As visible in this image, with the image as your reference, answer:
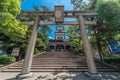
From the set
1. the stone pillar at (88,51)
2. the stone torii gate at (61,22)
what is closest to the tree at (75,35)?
the stone torii gate at (61,22)

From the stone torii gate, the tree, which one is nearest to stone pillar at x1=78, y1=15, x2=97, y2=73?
the stone torii gate

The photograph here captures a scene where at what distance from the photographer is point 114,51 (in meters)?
24.1

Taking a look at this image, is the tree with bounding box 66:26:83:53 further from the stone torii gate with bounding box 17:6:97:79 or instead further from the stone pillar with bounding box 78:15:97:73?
the stone pillar with bounding box 78:15:97:73

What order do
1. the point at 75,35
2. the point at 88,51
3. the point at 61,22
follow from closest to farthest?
the point at 88,51
the point at 61,22
the point at 75,35

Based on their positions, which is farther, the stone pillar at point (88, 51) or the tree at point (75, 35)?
the tree at point (75, 35)

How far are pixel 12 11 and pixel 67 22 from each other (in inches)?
146

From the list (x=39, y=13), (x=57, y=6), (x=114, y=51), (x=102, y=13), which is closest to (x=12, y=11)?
(x=39, y=13)

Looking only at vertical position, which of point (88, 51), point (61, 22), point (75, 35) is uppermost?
point (75, 35)

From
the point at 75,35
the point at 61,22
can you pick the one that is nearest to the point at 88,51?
the point at 61,22

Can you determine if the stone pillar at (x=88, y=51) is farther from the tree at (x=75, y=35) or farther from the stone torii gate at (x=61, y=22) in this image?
the tree at (x=75, y=35)

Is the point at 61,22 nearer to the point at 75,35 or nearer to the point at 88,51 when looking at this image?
the point at 88,51

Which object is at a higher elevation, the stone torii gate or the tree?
the tree

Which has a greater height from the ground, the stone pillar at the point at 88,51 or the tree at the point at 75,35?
the tree at the point at 75,35

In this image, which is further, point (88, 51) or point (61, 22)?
point (61, 22)
